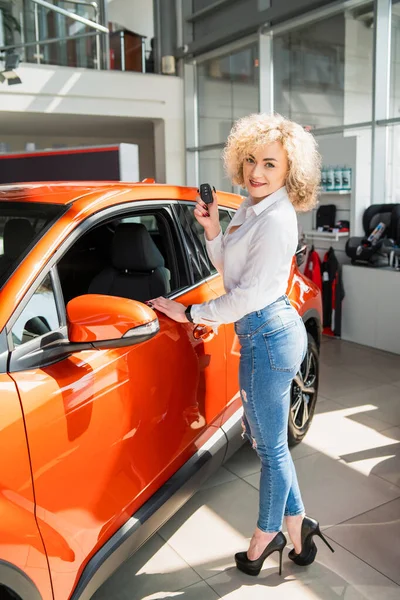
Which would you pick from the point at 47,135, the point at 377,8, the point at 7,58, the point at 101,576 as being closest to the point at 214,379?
the point at 101,576

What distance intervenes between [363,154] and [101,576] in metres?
6.09

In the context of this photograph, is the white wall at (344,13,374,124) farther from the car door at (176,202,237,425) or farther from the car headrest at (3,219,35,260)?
the car headrest at (3,219,35,260)

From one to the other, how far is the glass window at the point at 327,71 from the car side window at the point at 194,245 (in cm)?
541

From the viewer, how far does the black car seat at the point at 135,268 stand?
7.34 feet

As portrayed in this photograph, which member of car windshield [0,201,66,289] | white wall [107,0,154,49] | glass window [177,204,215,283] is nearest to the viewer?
car windshield [0,201,66,289]

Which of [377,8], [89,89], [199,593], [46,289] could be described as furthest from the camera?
[89,89]

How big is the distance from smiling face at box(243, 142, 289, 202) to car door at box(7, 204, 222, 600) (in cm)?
55

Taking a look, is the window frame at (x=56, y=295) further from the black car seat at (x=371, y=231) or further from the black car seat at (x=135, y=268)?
the black car seat at (x=371, y=231)

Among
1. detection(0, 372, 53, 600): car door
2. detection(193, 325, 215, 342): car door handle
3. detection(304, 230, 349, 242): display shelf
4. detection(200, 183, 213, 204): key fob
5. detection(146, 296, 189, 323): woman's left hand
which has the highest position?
detection(200, 183, 213, 204): key fob

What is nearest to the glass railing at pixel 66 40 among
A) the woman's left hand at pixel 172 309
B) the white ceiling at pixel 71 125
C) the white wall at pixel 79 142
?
the white ceiling at pixel 71 125

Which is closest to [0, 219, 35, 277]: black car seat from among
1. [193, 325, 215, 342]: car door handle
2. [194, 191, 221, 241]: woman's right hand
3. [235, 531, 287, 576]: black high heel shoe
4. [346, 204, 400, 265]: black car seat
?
[194, 191, 221, 241]: woman's right hand

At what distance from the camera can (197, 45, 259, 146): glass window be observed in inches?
366

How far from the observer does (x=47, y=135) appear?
524 inches

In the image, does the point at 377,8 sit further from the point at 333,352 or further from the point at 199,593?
the point at 199,593
